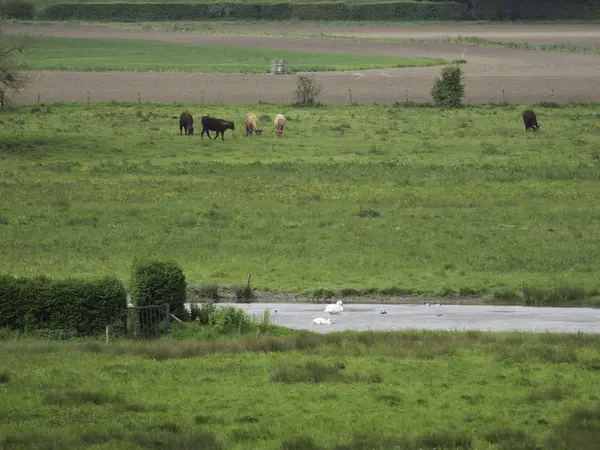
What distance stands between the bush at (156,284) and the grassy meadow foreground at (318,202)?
242 inches

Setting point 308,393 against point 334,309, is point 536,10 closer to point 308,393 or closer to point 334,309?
point 334,309

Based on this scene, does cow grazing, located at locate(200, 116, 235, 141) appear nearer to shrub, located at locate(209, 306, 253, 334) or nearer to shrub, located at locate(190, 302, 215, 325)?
shrub, located at locate(190, 302, 215, 325)

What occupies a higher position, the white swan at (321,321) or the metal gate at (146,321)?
the metal gate at (146,321)

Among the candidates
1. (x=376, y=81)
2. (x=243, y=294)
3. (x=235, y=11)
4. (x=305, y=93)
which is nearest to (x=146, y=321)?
(x=243, y=294)

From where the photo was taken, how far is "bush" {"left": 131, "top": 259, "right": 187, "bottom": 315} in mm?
27781

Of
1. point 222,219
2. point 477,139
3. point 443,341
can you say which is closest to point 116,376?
point 443,341

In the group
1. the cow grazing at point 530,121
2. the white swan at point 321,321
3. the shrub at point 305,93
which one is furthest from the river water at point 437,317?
the shrub at point 305,93

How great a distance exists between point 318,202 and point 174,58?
72605 mm

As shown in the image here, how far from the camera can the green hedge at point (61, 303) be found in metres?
26.9

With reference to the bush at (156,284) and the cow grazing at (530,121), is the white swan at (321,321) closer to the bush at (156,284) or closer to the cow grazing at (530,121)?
the bush at (156,284)

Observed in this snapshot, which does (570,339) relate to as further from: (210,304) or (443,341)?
(210,304)

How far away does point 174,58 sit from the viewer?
4513 inches

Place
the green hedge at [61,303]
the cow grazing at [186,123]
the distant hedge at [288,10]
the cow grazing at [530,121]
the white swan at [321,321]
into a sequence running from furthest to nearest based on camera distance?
the distant hedge at [288,10], the cow grazing at [530,121], the cow grazing at [186,123], the white swan at [321,321], the green hedge at [61,303]

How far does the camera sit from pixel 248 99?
266 ft
